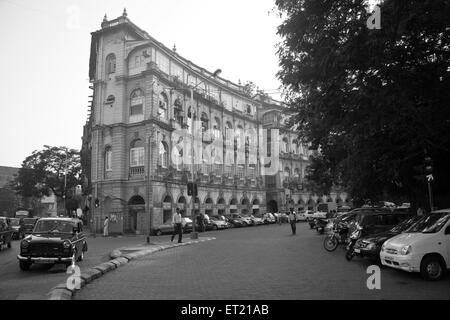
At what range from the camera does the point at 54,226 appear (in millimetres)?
14609

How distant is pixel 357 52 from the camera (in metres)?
13.1

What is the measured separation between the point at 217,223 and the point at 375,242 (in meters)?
32.7

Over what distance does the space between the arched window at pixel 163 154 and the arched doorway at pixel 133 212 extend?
434cm

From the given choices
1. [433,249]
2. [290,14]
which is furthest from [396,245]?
[290,14]

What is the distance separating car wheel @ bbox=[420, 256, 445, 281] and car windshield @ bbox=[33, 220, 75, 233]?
1128 cm

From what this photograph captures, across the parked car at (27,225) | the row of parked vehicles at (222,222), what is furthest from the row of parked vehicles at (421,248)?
the parked car at (27,225)

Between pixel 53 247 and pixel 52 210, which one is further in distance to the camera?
pixel 52 210

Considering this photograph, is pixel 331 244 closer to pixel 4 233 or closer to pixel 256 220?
pixel 4 233

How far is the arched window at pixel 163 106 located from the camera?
4393 cm

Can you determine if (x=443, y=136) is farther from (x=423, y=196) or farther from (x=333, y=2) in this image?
(x=423, y=196)

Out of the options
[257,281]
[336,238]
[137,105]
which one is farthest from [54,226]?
[137,105]

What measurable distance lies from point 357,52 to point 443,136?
429 cm

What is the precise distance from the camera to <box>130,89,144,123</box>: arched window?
1694 inches
